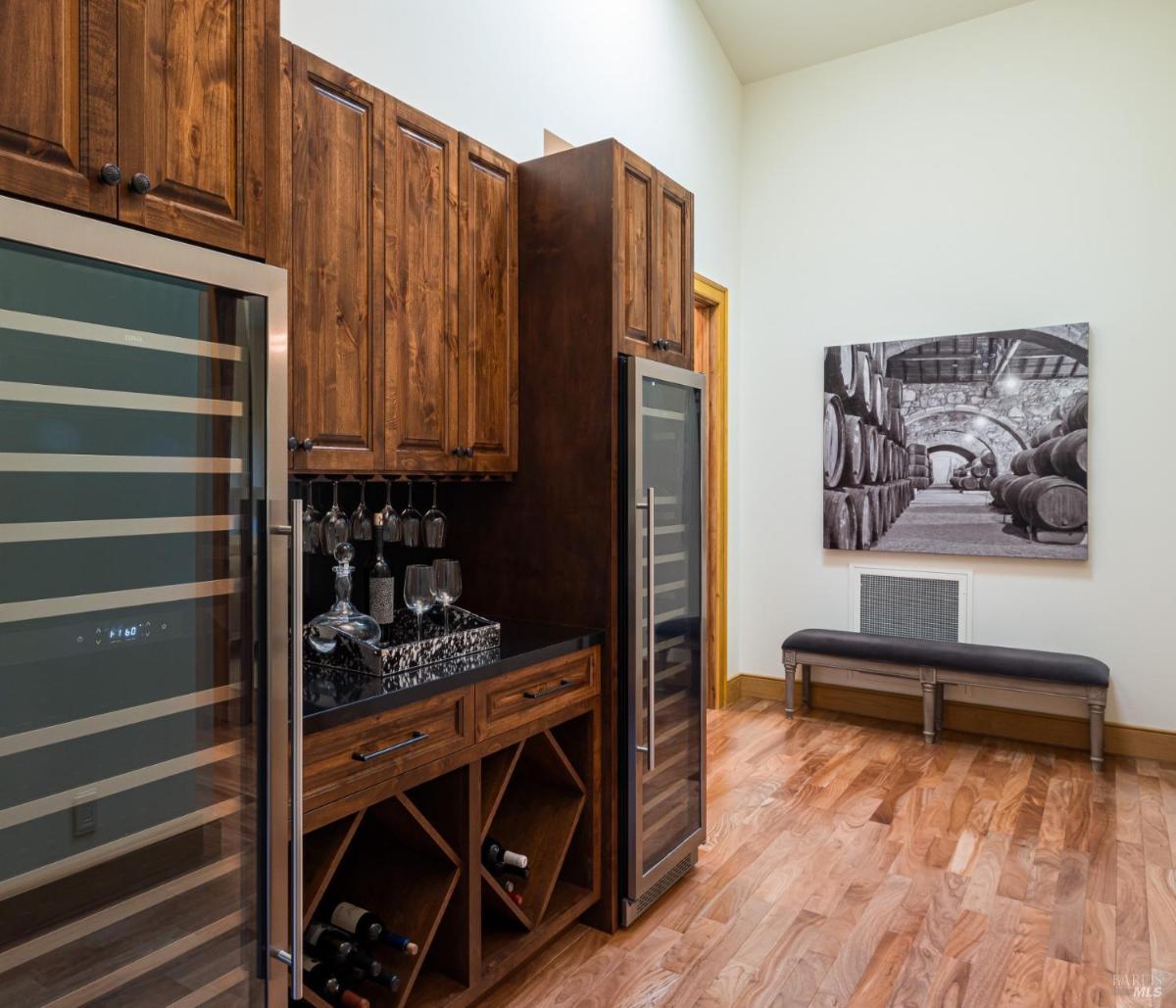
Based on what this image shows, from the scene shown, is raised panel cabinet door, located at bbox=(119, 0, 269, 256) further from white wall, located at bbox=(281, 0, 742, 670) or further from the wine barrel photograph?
the wine barrel photograph

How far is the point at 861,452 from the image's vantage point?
4.65 meters

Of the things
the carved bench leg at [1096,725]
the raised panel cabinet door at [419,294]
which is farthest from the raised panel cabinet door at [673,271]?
the carved bench leg at [1096,725]

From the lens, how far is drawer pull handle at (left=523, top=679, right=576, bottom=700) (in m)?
2.16

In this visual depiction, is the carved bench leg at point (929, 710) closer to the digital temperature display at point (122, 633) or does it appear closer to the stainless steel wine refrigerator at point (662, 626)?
the stainless steel wine refrigerator at point (662, 626)

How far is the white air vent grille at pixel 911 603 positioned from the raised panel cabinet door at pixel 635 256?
268cm

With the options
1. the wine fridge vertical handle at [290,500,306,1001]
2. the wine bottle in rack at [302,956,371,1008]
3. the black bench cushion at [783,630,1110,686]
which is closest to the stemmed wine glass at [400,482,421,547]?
the wine fridge vertical handle at [290,500,306,1001]

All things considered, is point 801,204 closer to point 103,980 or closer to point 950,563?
point 950,563

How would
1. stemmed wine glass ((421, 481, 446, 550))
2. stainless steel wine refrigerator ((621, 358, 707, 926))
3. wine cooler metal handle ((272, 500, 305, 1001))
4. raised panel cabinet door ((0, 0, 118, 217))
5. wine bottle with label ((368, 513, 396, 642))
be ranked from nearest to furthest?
raised panel cabinet door ((0, 0, 118, 217)), wine cooler metal handle ((272, 500, 305, 1001)), wine bottle with label ((368, 513, 396, 642)), stemmed wine glass ((421, 481, 446, 550)), stainless steel wine refrigerator ((621, 358, 707, 926))

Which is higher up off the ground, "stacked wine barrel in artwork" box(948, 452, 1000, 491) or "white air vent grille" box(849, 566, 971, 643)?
"stacked wine barrel in artwork" box(948, 452, 1000, 491)

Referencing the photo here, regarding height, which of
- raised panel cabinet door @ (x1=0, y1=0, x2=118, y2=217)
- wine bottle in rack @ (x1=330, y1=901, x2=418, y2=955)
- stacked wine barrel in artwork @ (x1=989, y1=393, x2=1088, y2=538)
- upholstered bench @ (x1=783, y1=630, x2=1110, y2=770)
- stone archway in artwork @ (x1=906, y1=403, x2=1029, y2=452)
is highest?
raised panel cabinet door @ (x1=0, y1=0, x2=118, y2=217)

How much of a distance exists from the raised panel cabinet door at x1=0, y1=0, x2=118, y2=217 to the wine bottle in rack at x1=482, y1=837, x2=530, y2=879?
1766 mm

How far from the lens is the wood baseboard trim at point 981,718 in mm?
3992

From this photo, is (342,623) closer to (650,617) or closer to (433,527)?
(433,527)

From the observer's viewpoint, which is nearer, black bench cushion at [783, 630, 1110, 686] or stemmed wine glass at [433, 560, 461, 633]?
stemmed wine glass at [433, 560, 461, 633]
